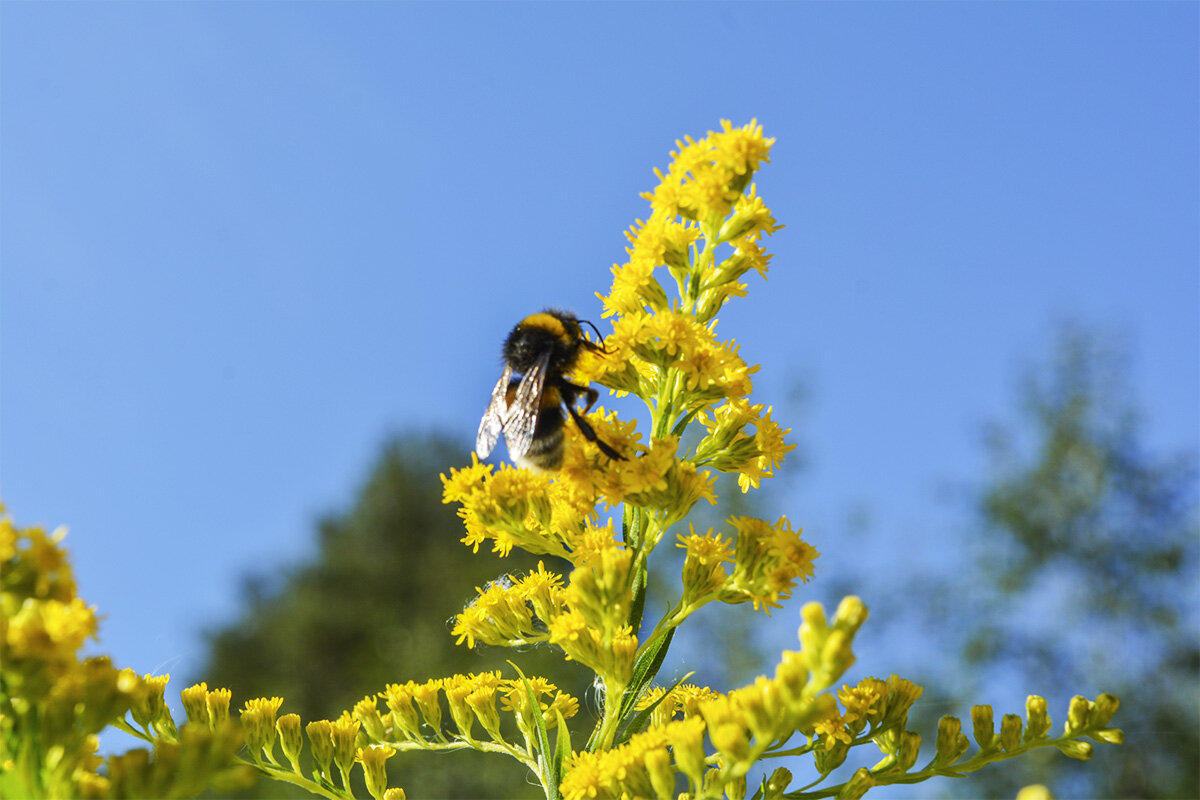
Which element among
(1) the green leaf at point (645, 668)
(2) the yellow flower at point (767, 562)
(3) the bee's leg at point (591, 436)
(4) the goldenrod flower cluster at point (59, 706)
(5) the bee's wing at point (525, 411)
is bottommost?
(4) the goldenrod flower cluster at point (59, 706)

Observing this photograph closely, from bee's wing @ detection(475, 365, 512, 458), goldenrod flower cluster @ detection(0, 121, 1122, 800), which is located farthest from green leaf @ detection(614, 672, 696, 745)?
bee's wing @ detection(475, 365, 512, 458)

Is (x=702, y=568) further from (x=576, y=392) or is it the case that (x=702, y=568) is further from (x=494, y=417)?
(x=494, y=417)

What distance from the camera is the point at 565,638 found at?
241 centimetres

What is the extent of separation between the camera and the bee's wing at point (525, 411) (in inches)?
110

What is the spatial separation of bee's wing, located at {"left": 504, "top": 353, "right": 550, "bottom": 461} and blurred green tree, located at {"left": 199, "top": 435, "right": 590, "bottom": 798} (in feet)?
69.5

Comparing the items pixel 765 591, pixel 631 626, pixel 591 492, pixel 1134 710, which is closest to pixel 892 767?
pixel 765 591

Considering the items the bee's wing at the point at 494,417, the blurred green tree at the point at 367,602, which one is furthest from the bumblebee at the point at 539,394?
the blurred green tree at the point at 367,602

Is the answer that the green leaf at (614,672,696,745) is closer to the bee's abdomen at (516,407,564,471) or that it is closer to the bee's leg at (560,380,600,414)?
the bee's abdomen at (516,407,564,471)

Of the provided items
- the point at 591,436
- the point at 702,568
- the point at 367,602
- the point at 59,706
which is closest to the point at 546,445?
the point at 591,436

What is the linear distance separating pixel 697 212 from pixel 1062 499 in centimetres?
2316

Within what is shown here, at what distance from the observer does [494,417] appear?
3.32 m

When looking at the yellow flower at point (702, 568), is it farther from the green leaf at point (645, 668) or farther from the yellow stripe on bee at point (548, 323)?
the yellow stripe on bee at point (548, 323)

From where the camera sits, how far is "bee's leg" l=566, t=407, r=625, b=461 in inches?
99.3

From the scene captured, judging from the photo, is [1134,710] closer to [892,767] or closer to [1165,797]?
[1165,797]
